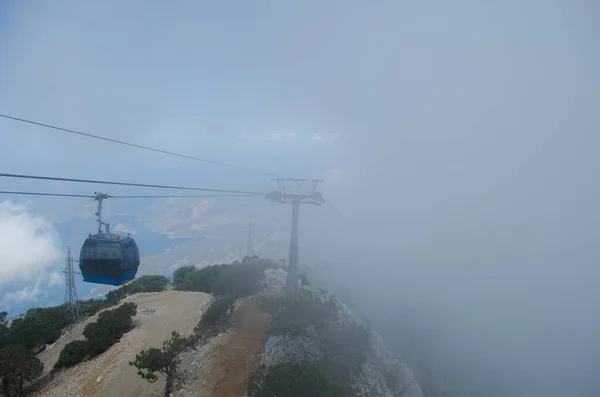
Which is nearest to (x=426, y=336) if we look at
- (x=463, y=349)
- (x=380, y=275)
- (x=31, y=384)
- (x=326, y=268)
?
(x=463, y=349)

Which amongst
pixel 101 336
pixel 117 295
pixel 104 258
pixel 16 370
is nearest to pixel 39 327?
pixel 117 295

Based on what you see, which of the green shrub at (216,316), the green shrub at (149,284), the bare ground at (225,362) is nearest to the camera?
the bare ground at (225,362)

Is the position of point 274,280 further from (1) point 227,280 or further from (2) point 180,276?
(2) point 180,276

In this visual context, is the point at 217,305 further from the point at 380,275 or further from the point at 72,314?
the point at 380,275

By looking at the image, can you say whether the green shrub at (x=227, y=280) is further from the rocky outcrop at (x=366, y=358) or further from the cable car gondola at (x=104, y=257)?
the cable car gondola at (x=104, y=257)

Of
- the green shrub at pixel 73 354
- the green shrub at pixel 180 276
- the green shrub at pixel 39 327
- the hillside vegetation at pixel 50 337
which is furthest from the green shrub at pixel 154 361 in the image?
the green shrub at pixel 180 276

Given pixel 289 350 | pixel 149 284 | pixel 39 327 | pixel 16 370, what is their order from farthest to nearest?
pixel 149 284 → pixel 39 327 → pixel 289 350 → pixel 16 370
